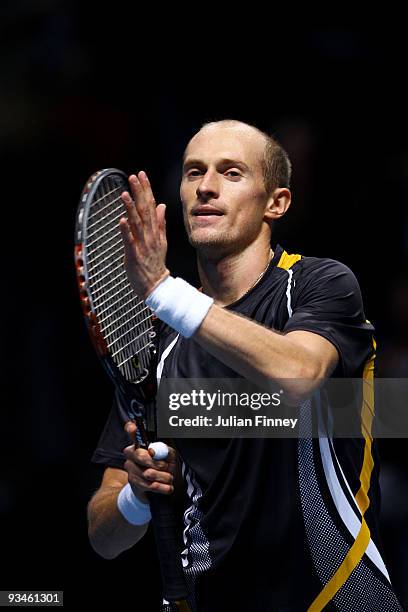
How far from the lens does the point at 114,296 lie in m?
3.27

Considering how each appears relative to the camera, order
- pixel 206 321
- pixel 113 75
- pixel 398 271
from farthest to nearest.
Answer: pixel 113 75 → pixel 398 271 → pixel 206 321

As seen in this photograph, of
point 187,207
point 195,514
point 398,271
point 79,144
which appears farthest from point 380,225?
point 195,514

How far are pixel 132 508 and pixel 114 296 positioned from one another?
0.59 metres

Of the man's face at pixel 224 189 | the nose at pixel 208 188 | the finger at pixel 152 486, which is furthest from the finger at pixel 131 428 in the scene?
the nose at pixel 208 188

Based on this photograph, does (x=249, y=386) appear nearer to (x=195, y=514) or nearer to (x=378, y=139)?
(x=195, y=514)

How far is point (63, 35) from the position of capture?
19.7 ft

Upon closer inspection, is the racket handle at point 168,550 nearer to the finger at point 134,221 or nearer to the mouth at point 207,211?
the finger at point 134,221

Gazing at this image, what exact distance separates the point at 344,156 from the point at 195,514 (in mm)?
2876

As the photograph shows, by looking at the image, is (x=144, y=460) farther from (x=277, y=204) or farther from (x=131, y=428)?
(x=277, y=204)

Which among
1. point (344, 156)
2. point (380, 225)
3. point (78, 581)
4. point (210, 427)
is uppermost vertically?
point (344, 156)

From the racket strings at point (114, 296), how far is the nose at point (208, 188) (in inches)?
8.4

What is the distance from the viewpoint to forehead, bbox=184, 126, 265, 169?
346cm

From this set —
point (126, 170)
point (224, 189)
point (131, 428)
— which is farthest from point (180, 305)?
point (126, 170)

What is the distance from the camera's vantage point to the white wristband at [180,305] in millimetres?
2879
